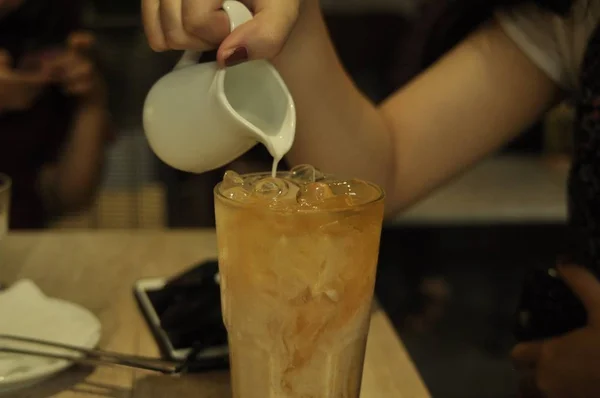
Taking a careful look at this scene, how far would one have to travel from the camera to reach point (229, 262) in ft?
1.72

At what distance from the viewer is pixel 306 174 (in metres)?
0.59

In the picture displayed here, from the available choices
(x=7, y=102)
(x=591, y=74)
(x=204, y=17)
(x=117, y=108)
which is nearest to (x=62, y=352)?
(x=204, y=17)

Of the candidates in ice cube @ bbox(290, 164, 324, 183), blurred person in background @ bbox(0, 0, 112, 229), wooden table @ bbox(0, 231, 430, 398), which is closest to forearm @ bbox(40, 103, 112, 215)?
blurred person in background @ bbox(0, 0, 112, 229)

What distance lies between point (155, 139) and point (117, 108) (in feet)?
5.48

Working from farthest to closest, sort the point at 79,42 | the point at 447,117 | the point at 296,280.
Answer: the point at 79,42, the point at 447,117, the point at 296,280

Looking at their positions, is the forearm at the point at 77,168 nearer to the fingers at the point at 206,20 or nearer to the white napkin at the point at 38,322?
the white napkin at the point at 38,322

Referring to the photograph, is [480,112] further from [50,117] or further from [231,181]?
[50,117]

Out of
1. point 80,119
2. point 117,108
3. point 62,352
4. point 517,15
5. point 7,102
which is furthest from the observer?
point 117,108

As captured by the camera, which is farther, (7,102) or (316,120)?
(7,102)

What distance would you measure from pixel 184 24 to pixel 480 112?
0.48 meters

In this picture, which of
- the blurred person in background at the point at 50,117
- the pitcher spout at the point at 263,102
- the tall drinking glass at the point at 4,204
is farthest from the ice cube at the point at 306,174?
the blurred person in background at the point at 50,117

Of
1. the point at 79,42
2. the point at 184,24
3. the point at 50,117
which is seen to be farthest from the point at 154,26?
the point at 50,117

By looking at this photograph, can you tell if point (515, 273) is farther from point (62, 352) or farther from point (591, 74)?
point (62, 352)

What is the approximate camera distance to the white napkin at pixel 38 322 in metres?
0.61
